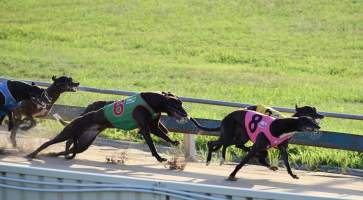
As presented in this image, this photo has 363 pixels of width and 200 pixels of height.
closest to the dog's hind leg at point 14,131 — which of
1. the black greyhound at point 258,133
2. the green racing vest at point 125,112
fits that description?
the green racing vest at point 125,112

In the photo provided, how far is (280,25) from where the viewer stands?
30688 mm

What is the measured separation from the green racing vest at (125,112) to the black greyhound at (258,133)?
0.88m

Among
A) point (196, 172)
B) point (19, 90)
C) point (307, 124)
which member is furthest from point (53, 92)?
point (307, 124)

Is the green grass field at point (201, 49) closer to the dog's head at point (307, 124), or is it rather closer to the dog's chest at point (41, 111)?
the dog's chest at point (41, 111)

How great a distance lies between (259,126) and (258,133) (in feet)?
0.25

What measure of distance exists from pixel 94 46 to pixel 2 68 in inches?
173

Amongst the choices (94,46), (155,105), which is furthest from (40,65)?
(155,105)

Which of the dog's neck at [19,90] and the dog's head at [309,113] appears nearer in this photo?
the dog's head at [309,113]

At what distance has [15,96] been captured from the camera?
522 inches

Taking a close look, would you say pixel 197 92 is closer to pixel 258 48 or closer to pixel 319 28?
pixel 258 48

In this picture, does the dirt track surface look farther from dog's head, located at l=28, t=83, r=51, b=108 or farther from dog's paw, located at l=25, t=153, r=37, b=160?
dog's head, located at l=28, t=83, r=51, b=108

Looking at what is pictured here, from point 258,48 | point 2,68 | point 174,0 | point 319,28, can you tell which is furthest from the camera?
point 174,0

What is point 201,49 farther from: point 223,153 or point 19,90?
point 223,153

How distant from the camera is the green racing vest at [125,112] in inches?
471
